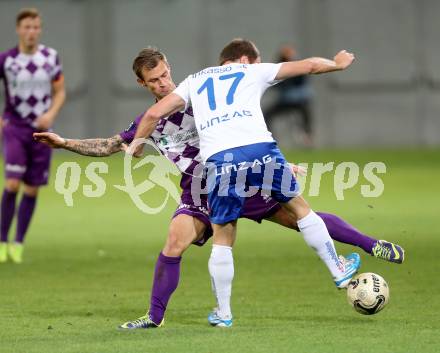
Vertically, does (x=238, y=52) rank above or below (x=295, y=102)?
below

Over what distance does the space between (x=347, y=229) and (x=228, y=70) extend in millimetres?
1405

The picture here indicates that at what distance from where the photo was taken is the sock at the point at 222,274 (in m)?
6.91

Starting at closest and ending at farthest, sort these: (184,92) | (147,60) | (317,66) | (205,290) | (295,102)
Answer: (317,66)
(184,92)
(147,60)
(205,290)
(295,102)

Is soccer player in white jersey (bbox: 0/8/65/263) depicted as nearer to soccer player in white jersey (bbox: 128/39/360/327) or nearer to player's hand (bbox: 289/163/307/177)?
player's hand (bbox: 289/163/307/177)

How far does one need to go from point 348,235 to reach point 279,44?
57.5 feet

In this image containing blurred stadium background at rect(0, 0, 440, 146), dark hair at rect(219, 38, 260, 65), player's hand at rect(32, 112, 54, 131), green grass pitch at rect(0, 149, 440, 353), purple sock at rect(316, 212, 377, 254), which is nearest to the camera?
green grass pitch at rect(0, 149, 440, 353)

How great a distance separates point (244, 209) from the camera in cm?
747

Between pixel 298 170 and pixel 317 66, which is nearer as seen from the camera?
pixel 317 66

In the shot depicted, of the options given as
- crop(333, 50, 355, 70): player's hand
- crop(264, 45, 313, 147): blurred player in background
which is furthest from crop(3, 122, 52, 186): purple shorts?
crop(264, 45, 313, 147): blurred player in background

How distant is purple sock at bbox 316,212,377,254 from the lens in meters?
7.54

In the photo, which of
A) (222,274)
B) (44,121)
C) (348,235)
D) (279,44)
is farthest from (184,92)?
(279,44)

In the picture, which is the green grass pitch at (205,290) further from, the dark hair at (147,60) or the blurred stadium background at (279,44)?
the blurred stadium background at (279,44)

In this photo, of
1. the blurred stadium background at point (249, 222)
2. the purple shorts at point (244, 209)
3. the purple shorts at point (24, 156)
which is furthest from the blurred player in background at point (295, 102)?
the purple shorts at point (244, 209)

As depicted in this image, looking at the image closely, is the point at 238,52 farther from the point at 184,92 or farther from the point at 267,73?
the point at 184,92
